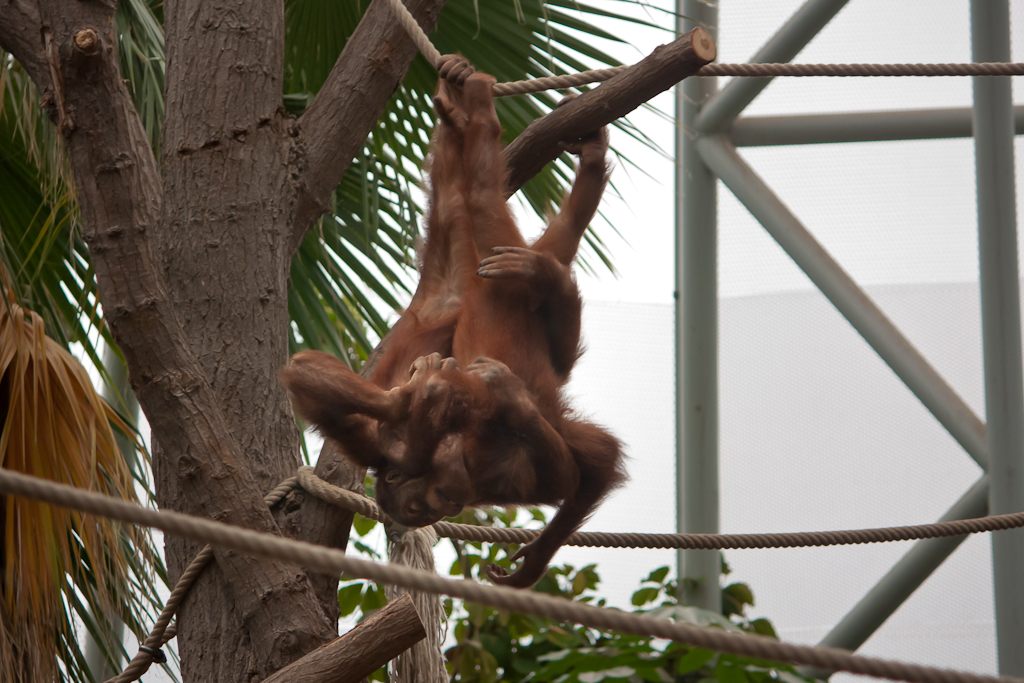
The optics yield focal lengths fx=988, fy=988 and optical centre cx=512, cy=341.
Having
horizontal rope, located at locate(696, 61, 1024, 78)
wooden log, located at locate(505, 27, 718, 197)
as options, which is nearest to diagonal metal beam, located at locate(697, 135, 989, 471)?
horizontal rope, located at locate(696, 61, 1024, 78)

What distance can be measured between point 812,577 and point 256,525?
3118mm

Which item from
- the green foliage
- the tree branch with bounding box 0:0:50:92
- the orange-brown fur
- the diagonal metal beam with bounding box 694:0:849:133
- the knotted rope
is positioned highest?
the diagonal metal beam with bounding box 694:0:849:133

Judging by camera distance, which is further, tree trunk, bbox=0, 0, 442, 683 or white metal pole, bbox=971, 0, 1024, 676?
white metal pole, bbox=971, 0, 1024, 676

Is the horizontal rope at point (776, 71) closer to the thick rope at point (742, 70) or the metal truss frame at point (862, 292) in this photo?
the thick rope at point (742, 70)

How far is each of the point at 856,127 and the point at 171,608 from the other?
11.6 feet

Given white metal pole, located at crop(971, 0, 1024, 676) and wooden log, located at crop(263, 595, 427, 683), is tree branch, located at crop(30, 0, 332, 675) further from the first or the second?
white metal pole, located at crop(971, 0, 1024, 676)

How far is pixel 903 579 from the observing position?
398cm

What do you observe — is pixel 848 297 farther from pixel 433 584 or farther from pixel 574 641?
pixel 433 584

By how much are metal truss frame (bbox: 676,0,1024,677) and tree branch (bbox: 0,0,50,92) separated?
205cm

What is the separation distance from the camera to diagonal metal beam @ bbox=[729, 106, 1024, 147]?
4277mm

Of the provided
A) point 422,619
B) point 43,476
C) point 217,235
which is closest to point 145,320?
point 217,235

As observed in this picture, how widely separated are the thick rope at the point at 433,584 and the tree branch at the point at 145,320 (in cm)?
79

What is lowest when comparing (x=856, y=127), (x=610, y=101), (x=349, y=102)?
(x=610, y=101)

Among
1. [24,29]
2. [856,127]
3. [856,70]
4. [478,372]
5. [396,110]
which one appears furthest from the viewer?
A: [856,127]
